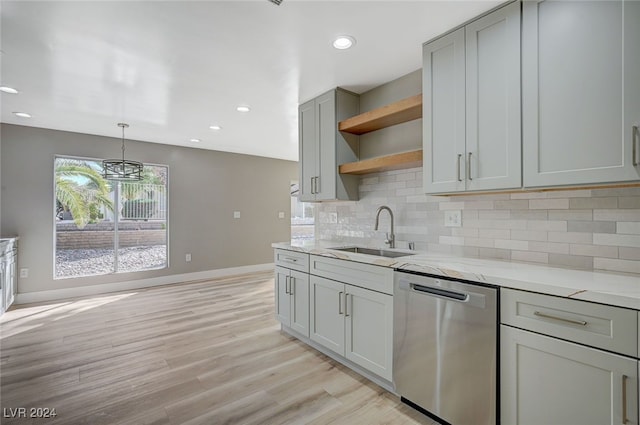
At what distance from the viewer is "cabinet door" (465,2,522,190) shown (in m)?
1.73

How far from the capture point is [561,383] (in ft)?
4.28

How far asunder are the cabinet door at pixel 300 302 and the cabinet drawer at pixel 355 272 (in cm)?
17

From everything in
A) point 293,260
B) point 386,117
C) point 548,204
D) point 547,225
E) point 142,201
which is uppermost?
point 386,117

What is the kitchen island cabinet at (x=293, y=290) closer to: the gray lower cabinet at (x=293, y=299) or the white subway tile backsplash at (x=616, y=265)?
the gray lower cabinet at (x=293, y=299)

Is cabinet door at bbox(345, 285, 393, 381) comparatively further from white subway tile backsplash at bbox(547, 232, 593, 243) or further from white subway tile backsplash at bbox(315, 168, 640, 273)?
white subway tile backsplash at bbox(547, 232, 593, 243)

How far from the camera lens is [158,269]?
17.2ft

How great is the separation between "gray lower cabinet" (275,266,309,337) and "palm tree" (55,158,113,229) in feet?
11.5

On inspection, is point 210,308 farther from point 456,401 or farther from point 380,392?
point 456,401

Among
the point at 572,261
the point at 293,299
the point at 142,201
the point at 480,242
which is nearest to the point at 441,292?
the point at 480,242

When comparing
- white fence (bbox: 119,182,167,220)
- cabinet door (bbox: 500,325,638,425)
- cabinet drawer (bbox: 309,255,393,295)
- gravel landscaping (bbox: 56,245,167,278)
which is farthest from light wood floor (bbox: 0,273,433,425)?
white fence (bbox: 119,182,167,220)

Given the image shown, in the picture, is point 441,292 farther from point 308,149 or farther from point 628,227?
point 308,149

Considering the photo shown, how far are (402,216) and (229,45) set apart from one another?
191 centimetres

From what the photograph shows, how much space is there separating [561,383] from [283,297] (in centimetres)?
222

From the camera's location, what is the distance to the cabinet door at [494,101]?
1.73m
